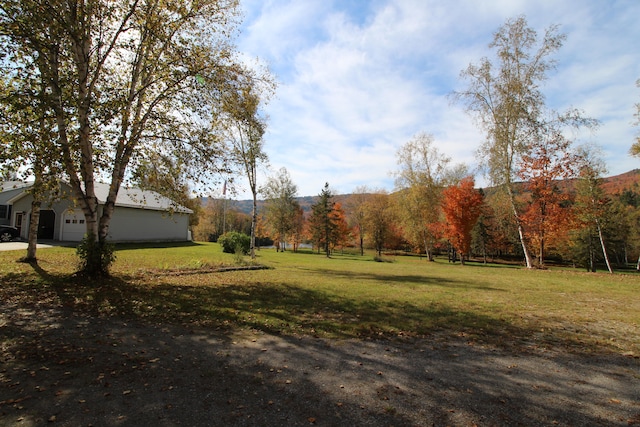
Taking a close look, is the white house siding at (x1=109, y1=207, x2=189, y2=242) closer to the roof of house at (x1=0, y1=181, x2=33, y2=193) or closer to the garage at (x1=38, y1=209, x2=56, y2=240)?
the garage at (x1=38, y1=209, x2=56, y2=240)

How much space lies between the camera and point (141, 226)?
2925 centimetres

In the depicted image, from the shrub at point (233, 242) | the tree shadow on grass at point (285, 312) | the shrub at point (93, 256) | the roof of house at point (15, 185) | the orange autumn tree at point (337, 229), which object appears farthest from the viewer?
the orange autumn tree at point (337, 229)

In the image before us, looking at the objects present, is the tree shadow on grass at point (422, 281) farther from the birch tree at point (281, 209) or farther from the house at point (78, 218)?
the birch tree at point (281, 209)

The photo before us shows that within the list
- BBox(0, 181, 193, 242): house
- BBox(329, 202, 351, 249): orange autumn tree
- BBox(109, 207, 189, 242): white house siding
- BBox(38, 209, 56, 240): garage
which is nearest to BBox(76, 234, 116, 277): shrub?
BBox(0, 181, 193, 242): house

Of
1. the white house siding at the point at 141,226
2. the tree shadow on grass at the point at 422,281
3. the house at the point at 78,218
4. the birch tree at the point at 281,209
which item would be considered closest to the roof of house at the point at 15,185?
the house at the point at 78,218

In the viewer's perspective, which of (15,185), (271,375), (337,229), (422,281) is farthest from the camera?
(337,229)

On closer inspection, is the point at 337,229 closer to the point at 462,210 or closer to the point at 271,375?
the point at 462,210

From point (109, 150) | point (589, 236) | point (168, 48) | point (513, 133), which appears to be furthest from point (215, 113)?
point (589, 236)

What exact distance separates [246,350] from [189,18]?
10482mm

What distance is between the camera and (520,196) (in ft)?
80.5

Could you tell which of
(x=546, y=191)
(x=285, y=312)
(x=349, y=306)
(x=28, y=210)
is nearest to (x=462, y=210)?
(x=546, y=191)

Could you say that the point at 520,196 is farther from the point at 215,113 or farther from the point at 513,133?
the point at 215,113

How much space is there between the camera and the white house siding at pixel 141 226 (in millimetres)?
26703

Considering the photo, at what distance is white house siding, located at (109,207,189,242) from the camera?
26703 millimetres
